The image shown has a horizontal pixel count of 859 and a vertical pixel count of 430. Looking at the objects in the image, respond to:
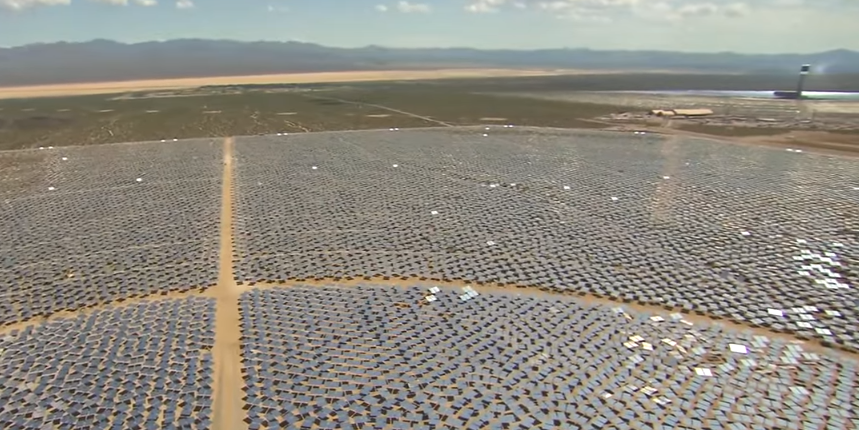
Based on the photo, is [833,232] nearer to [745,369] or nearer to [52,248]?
[745,369]

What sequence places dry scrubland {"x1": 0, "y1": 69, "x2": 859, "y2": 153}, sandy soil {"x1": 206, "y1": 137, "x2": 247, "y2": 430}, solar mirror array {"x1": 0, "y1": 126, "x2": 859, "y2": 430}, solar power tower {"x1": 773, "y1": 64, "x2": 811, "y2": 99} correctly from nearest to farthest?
sandy soil {"x1": 206, "y1": 137, "x2": 247, "y2": 430}, solar mirror array {"x1": 0, "y1": 126, "x2": 859, "y2": 430}, dry scrubland {"x1": 0, "y1": 69, "x2": 859, "y2": 153}, solar power tower {"x1": 773, "y1": 64, "x2": 811, "y2": 99}

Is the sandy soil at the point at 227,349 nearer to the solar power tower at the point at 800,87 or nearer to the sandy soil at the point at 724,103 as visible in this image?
the sandy soil at the point at 724,103

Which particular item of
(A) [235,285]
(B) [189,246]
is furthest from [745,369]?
(B) [189,246]

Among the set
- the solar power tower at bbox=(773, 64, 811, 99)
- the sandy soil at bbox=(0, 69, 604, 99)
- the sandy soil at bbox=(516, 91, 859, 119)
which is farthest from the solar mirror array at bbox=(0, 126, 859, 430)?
the sandy soil at bbox=(0, 69, 604, 99)

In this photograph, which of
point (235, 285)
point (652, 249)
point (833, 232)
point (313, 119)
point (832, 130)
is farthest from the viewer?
point (313, 119)

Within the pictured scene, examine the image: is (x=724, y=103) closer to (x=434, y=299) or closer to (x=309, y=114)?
(x=309, y=114)

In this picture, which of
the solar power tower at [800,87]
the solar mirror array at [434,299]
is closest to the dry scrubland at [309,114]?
the solar power tower at [800,87]

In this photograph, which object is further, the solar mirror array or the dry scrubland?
the dry scrubland

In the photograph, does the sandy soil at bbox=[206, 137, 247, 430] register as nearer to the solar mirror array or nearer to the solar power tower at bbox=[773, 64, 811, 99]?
the solar mirror array

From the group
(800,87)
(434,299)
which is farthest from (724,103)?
(434,299)
